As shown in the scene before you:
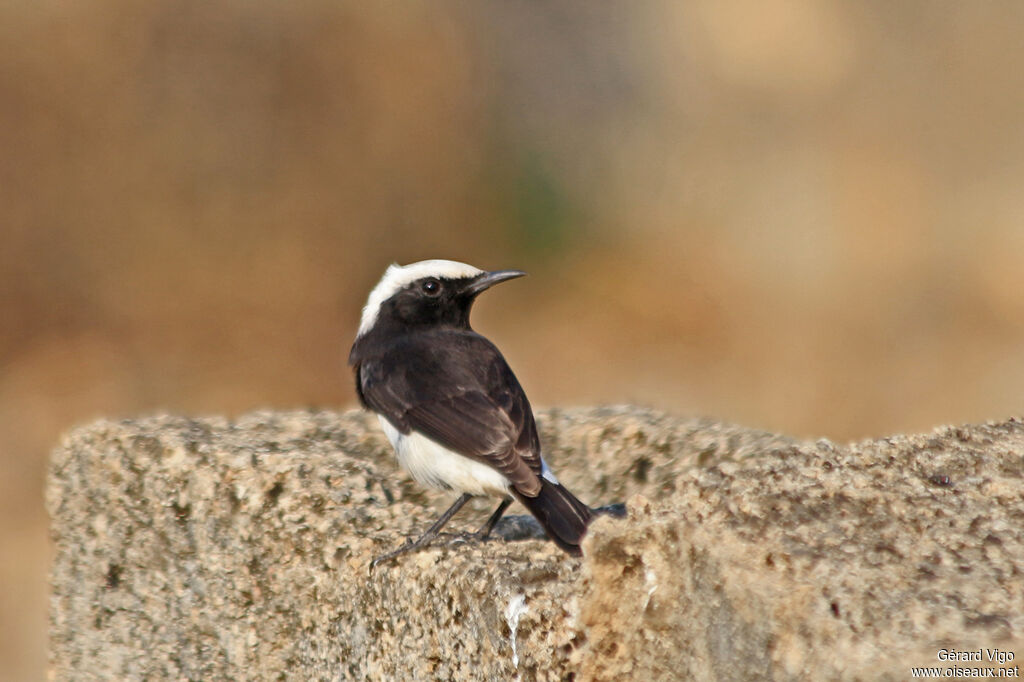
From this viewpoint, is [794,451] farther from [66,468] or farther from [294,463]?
[66,468]

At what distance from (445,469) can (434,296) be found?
1194 millimetres

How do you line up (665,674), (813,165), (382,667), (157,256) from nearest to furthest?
1. (665,674)
2. (382,667)
3. (157,256)
4. (813,165)

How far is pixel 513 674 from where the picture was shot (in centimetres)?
337

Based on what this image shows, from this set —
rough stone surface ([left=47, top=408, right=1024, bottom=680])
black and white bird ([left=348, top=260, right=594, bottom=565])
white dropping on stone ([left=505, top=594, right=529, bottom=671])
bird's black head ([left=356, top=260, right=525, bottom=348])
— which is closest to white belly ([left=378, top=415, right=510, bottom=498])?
black and white bird ([left=348, top=260, right=594, bottom=565])

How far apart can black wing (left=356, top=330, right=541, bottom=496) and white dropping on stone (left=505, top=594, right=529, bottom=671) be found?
0.88m

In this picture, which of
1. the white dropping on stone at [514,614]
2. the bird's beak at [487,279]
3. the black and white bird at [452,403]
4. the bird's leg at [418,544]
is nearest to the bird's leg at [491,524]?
the black and white bird at [452,403]

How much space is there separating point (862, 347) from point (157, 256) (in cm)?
673

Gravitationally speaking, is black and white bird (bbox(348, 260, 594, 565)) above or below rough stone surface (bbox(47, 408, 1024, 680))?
above

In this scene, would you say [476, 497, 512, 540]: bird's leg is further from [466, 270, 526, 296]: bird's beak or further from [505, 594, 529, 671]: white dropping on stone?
[466, 270, 526, 296]: bird's beak

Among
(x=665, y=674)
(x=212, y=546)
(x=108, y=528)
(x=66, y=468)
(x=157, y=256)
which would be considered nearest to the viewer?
(x=665, y=674)

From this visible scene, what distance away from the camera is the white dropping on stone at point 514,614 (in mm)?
3363

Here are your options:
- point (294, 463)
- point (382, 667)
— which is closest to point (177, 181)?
point (294, 463)

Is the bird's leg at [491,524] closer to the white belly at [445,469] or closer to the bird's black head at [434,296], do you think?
the white belly at [445,469]

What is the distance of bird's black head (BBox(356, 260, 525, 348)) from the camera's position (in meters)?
5.69
